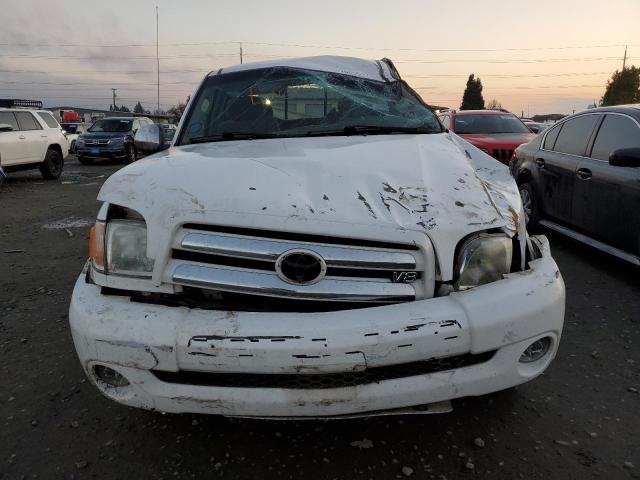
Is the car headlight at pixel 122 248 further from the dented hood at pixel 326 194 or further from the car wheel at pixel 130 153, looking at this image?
the car wheel at pixel 130 153

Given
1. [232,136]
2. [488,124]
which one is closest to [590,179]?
[232,136]

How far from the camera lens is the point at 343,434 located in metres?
2.11

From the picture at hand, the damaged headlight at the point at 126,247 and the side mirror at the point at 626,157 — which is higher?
the side mirror at the point at 626,157

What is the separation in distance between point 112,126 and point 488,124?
1367 centimetres

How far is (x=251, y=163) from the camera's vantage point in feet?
7.09

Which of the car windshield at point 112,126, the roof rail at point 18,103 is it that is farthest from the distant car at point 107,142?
the roof rail at point 18,103

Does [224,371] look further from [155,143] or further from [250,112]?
[155,143]

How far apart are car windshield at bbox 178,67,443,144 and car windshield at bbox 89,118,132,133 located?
51.3ft

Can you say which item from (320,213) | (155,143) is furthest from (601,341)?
(155,143)

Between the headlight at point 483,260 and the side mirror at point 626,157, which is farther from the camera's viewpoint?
the side mirror at point 626,157

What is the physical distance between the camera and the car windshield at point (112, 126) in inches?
688

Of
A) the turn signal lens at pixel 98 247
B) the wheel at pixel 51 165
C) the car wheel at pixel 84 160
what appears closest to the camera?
the turn signal lens at pixel 98 247

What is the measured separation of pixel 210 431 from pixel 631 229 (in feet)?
11.2

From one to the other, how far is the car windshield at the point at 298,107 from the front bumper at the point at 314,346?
58.1 inches
